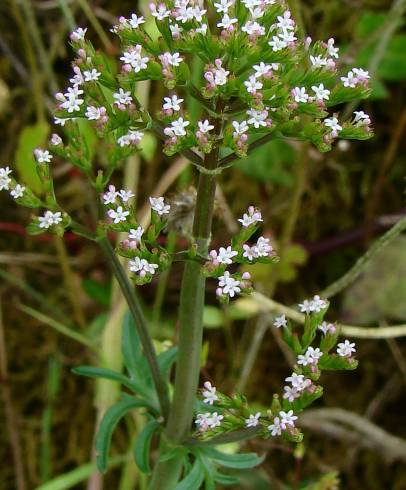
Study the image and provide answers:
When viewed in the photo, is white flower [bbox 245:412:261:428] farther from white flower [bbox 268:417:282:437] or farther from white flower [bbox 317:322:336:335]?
white flower [bbox 317:322:336:335]

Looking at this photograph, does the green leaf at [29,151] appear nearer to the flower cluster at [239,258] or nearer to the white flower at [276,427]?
the flower cluster at [239,258]

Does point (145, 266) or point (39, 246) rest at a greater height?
point (39, 246)

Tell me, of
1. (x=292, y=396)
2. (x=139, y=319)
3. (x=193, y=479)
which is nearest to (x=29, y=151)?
(x=139, y=319)

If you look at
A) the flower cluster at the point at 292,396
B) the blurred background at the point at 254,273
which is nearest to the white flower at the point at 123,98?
the flower cluster at the point at 292,396

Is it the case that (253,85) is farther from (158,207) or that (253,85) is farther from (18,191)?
(18,191)

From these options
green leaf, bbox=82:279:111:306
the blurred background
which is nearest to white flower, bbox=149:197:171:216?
the blurred background

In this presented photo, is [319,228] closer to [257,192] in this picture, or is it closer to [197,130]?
[257,192]

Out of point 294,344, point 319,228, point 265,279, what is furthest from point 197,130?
point 319,228
